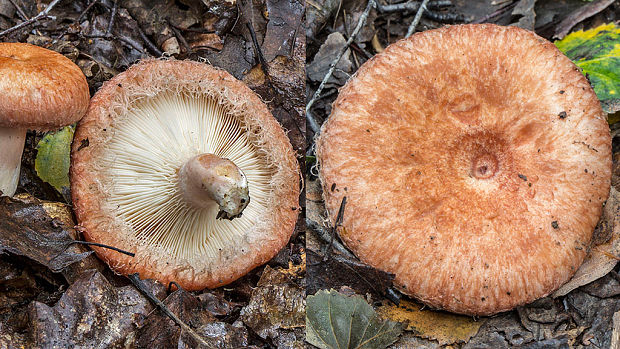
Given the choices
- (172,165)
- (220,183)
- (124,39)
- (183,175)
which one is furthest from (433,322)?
(124,39)

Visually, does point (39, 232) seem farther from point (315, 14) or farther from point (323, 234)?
point (315, 14)

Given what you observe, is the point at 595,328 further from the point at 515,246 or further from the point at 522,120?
the point at 522,120

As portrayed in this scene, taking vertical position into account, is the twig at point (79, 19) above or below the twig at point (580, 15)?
below

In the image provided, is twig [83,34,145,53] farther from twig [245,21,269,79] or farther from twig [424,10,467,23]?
twig [424,10,467,23]

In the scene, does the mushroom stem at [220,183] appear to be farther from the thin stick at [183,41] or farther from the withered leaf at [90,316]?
the thin stick at [183,41]

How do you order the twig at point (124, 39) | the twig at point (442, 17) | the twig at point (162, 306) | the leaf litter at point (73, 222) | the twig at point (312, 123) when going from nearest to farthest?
the leaf litter at point (73, 222), the twig at point (162, 306), the twig at point (124, 39), the twig at point (312, 123), the twig at point (442, 17)

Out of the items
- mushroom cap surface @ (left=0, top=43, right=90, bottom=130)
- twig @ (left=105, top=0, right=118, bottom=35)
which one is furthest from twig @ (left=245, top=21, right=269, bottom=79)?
mushroom cap surface @ (left=0, top=43, right=90, bottom=130)

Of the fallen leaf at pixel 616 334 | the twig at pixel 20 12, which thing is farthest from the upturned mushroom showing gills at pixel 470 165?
the twig at pixel 20 12
